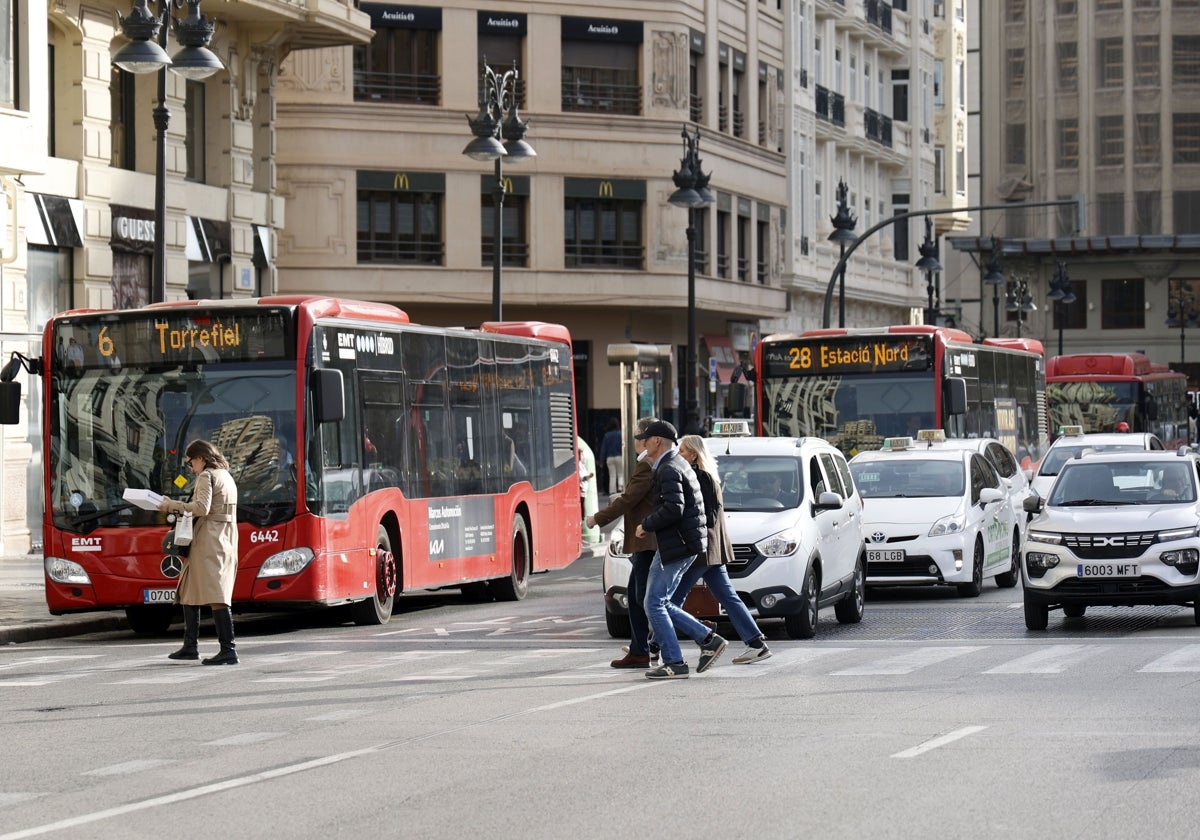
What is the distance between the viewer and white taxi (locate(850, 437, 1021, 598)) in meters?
23.9

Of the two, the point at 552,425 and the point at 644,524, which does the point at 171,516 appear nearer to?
the point at 644,524

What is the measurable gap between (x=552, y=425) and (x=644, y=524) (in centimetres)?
1178

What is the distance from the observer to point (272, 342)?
20312mm

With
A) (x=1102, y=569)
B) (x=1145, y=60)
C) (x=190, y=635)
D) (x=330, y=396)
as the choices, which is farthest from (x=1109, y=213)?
(x=190, y=635)

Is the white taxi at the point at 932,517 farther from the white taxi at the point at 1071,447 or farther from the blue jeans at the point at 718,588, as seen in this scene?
the blue jeans at the point at 718,588

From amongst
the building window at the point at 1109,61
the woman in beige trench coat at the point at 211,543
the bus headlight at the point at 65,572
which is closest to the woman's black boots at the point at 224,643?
the woman in beige trench coat at the point at 211,543

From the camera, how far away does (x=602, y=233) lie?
52656mm

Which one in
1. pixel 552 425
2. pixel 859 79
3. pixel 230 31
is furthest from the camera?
pixel 859 79

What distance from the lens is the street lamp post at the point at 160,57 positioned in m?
23.0

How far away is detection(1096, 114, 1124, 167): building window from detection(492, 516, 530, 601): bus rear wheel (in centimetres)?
7835

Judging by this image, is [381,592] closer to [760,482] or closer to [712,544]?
[760,482]

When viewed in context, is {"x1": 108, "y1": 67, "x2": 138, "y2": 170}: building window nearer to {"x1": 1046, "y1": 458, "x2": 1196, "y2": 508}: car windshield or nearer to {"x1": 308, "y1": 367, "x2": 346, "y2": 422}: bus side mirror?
{"x1": 308, "y1": 367, "x2": 346, "y2": 422}: bus side mirror

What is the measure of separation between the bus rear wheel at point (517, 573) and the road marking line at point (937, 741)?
13.6 metres

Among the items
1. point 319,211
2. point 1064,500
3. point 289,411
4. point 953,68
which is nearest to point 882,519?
point 1064,500
